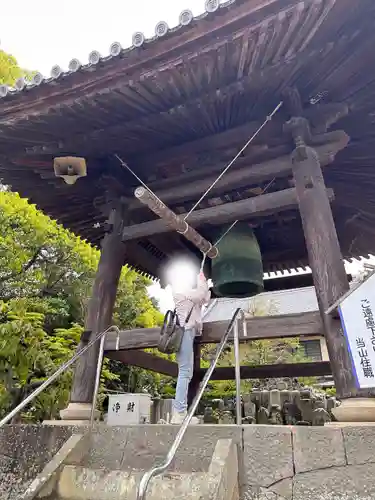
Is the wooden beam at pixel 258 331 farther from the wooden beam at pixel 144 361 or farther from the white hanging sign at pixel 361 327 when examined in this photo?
the white hanging sign at pixel 361 327

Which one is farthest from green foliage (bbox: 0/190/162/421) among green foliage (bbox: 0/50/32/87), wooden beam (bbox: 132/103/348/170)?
green foliage (bbox: 0/50/32/87)

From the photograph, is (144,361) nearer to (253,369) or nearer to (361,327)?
(253,369)

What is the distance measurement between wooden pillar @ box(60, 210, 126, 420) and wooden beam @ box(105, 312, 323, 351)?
0.21m

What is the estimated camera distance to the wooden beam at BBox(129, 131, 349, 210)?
3.76 meters

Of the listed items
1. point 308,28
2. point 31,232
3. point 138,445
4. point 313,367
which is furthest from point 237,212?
point 31,232

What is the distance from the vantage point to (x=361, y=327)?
8.45 ft

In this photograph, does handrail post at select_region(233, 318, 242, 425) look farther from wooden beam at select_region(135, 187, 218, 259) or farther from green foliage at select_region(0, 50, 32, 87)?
green foliage at select_region(0, 50, 32, 87)

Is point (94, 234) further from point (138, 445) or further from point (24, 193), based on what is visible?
point (138, 445)

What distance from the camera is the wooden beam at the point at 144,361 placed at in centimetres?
403

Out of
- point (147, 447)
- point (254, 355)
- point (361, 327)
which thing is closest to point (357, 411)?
point (361, 327)

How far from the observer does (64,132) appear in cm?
397

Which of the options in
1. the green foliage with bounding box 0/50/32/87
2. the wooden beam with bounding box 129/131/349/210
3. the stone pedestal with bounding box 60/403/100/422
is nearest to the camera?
the stone pedestal with bounding box 60/403/100/422

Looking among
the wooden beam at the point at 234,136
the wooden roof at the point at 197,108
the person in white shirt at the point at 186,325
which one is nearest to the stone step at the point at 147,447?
the person in white shirt at the point at 186,325

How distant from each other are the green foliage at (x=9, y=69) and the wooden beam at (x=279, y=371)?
1049cm
